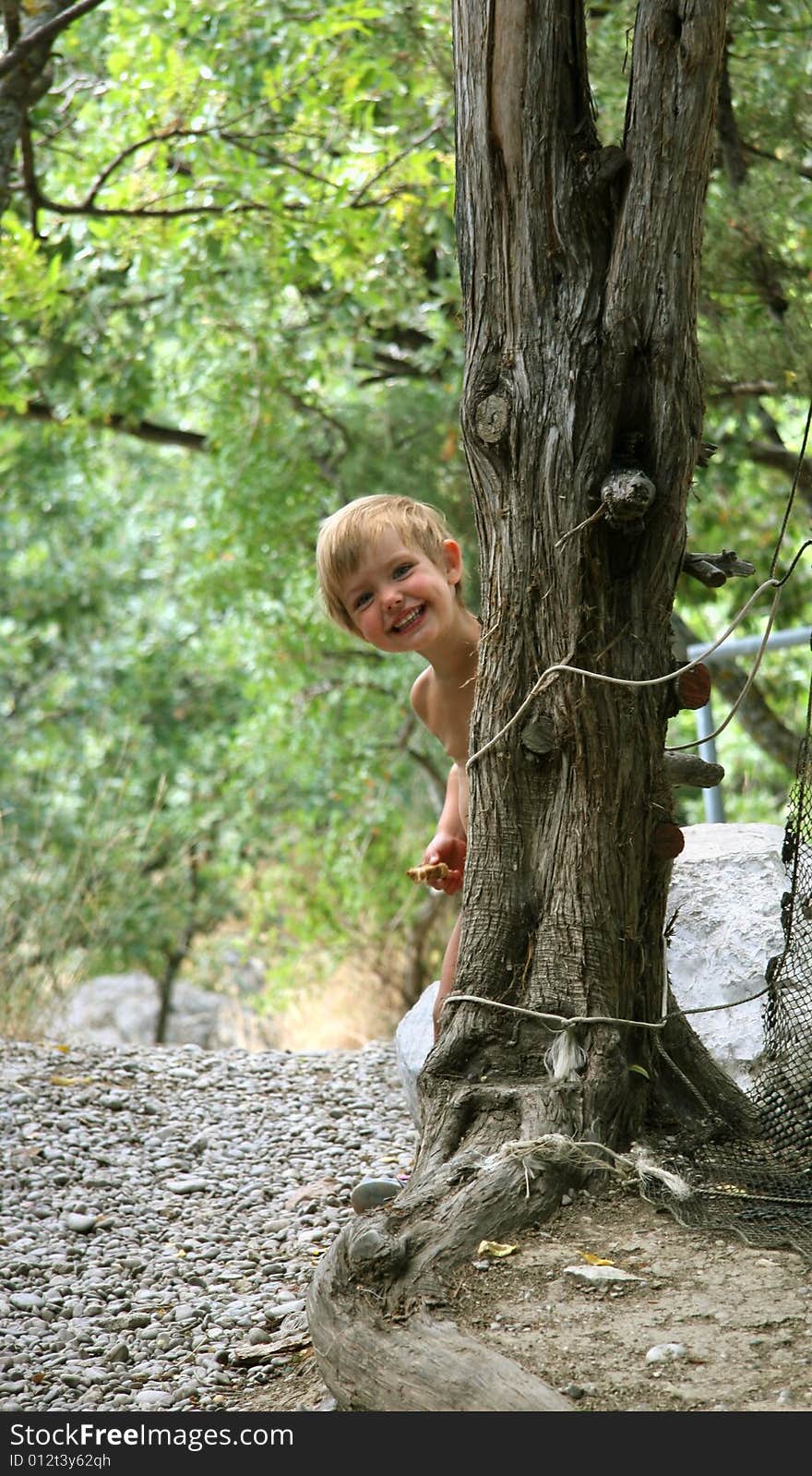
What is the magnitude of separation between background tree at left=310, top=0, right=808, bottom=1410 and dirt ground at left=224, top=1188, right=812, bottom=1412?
0.19 meters

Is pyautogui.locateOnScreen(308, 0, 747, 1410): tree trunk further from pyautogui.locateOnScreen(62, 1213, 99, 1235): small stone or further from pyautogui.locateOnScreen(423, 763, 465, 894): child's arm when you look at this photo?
pyautogui.locateOnScreen(62, 1213, 99, 1235): small stone

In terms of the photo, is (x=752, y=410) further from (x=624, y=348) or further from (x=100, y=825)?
(x=100, y=825)

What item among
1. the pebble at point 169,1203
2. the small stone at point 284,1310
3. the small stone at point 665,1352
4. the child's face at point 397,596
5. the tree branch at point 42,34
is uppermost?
the tree branch at point 42,34

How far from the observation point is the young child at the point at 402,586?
3.18m

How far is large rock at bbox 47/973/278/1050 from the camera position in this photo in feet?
39.0

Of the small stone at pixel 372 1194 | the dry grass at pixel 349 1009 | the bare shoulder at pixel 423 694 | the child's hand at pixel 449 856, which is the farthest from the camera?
the dry grass at pixel 349 1009

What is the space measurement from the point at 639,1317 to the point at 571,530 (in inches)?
52.8

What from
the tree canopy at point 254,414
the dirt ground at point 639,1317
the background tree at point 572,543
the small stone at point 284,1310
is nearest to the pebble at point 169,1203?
the small stone at point 284,1310

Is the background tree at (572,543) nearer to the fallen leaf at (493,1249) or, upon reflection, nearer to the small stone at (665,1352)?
the fallen leaf at (493,1249)

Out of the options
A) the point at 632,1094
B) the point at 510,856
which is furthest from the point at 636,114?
the point at 632,1094

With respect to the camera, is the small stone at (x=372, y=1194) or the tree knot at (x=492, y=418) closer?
the tree knot at (x=492, y=418)

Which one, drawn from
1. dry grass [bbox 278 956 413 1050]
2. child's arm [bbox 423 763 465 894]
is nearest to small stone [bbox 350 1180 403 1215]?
child's arm [bbox 423 763 465 894]

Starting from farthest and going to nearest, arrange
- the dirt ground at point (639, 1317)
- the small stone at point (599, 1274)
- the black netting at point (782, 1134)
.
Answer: the black netting at point (782, 1134), the small stone at point (599, 1274), the dirt ground at point (639, 1317)

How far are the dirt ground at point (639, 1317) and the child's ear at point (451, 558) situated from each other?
153cm
